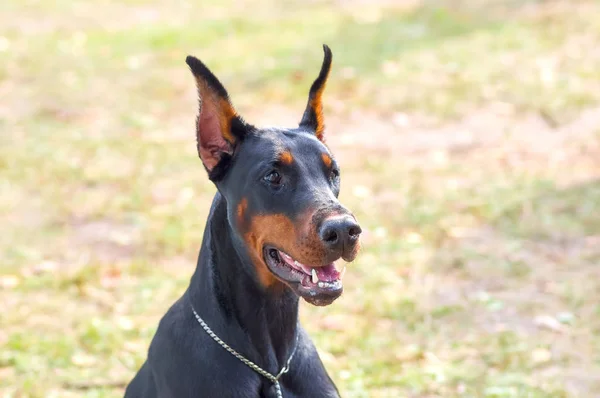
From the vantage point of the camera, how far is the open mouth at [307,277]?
2.92 meters

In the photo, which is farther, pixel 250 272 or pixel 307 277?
pixel 250 272

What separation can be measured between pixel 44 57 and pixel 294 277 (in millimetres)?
8814

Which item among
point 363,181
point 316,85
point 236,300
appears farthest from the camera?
point 363,181

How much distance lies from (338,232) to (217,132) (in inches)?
26.0

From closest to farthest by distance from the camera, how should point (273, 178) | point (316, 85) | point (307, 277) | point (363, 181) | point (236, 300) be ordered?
1. point (307, 277)
2. point (273, 178)
3. point (236, 300)
4. point (316, 85)
5. point (363, 181)

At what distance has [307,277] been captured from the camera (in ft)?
9.68

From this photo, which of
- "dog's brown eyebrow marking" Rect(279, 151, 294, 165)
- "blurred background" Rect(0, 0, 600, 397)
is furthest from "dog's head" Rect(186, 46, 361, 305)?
"blurred background" Rect(0, 0, 600, 397)

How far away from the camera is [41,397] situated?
455 centimetres

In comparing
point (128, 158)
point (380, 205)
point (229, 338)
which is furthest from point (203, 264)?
point (128, 158)

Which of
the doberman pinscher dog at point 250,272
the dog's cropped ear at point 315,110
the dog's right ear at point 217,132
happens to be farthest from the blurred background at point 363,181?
the dog's right ear at point 217,132

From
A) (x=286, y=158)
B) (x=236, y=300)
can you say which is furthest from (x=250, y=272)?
(x=286, y=158)

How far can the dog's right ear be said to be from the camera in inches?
125

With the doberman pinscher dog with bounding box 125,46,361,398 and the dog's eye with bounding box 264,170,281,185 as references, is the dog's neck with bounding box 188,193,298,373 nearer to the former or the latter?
the doberman pinscher dog with bounding box 125,46,361,398

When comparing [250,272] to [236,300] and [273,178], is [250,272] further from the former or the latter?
[273,178]
